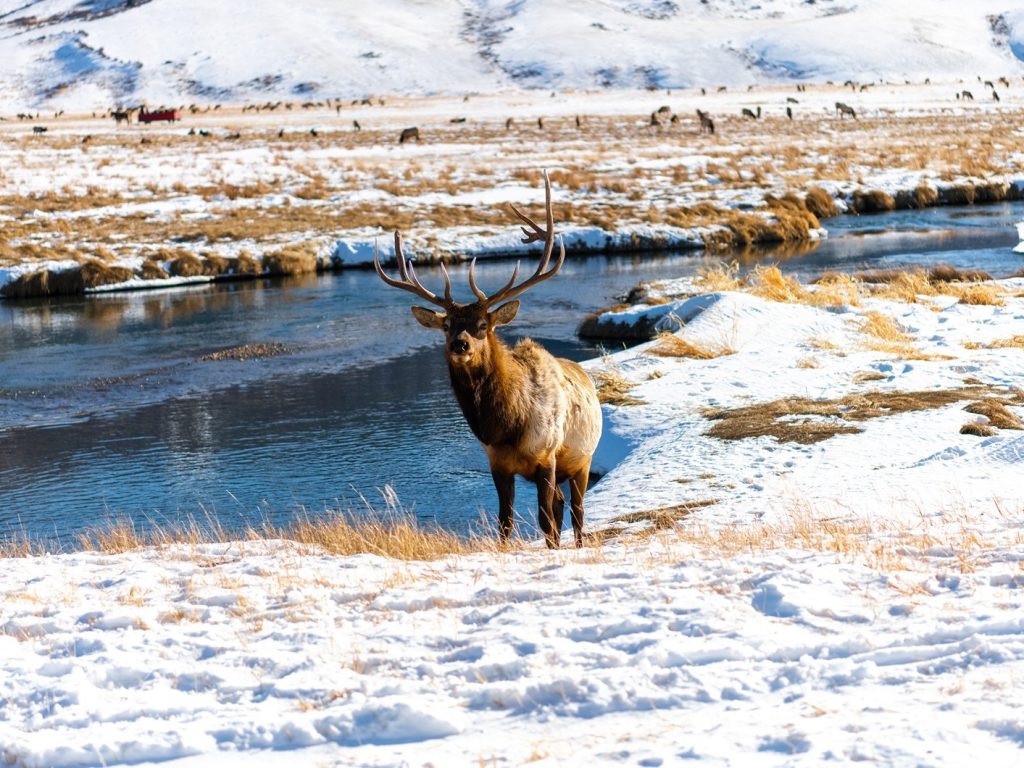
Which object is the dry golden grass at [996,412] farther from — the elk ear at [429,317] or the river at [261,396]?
the elk ear at [429,317]

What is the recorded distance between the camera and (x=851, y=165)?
42156mm

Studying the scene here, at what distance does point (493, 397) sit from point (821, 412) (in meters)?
5.33

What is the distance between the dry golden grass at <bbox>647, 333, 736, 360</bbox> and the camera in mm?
16062

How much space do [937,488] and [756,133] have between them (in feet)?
179

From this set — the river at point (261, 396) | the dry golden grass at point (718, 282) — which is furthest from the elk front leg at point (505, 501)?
the dry golden grass at point (718, 282)

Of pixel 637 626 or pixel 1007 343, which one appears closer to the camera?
pixel 637 626

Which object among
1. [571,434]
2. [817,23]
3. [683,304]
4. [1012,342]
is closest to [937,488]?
[571,434]

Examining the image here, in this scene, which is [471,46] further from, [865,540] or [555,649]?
[555,649]

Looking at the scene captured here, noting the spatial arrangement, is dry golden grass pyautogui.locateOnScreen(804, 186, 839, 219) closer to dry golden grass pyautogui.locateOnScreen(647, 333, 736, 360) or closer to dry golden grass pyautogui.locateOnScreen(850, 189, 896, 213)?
dry golden grass pyautogui.locateOnScreen(850, 189, 896, 213)

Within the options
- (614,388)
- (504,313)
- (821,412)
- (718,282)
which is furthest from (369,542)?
(718,282)

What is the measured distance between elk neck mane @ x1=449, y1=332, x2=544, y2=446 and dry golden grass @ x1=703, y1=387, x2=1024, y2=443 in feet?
13.1

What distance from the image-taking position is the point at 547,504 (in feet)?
28.6

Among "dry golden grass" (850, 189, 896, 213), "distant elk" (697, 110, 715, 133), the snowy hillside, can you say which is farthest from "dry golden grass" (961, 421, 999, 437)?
the snowy hillside

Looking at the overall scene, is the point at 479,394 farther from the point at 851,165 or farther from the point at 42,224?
the point at 851,165
